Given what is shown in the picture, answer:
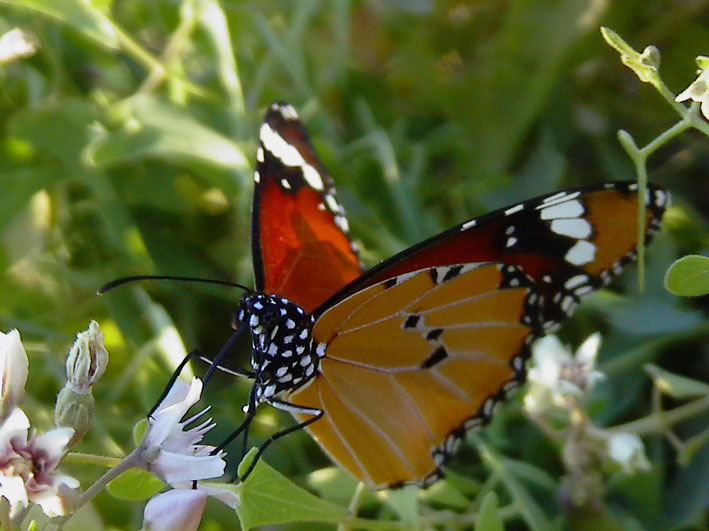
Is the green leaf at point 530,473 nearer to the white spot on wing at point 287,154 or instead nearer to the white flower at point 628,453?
the white flower at point 628,453

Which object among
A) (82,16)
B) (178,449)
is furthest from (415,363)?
(82,16)

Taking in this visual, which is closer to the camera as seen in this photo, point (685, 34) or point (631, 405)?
point (631, 405)

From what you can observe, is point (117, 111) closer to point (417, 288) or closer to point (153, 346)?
point (153, 346)

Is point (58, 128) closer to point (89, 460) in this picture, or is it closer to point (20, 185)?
point (20, 185)

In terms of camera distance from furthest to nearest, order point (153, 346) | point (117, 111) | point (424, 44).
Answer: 1. point (424, 44)
2. point (117, 111)
3. point (153, 346)

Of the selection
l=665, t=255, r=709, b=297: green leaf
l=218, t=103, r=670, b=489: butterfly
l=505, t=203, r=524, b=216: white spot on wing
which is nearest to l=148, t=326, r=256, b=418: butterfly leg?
l=218, t=103, r=670, b=489: butterfly

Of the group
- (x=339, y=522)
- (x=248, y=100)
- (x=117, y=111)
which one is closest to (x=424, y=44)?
(x=248, y=100)
